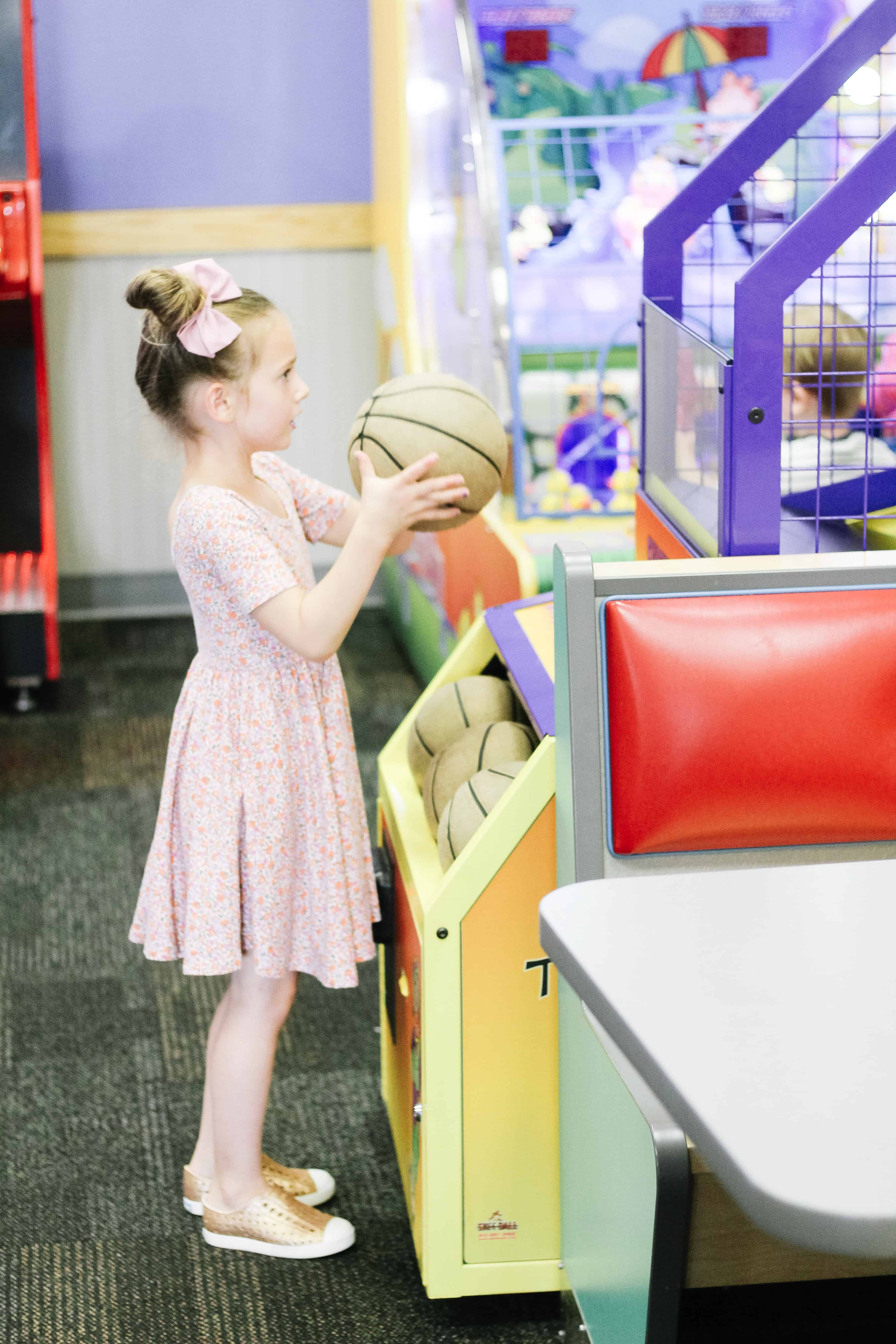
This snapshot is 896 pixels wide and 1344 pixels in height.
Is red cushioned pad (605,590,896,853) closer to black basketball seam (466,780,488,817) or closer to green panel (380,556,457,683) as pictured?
black basketball seam (466,780,488,817)

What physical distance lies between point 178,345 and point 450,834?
64cm

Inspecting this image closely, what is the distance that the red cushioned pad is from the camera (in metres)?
1.33

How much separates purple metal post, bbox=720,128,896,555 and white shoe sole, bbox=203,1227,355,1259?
1058 millimetres

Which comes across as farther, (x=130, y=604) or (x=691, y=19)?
(x=130, y=604)

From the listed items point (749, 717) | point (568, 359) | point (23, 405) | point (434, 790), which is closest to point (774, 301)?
point (749, 717)

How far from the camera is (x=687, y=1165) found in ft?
3.62

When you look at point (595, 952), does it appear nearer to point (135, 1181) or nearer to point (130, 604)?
point (135, 1181)

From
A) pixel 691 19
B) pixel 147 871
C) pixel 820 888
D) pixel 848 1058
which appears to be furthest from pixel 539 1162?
pixel 691 19

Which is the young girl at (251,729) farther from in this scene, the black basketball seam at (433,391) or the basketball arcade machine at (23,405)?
the basketball arcade machine at (23,405)

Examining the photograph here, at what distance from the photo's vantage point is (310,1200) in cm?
195

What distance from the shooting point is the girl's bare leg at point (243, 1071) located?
71.8 inches

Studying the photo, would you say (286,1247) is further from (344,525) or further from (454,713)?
(344,525)

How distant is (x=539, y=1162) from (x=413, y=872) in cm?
36

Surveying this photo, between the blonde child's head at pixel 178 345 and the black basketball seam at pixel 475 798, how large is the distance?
0.52 meters
